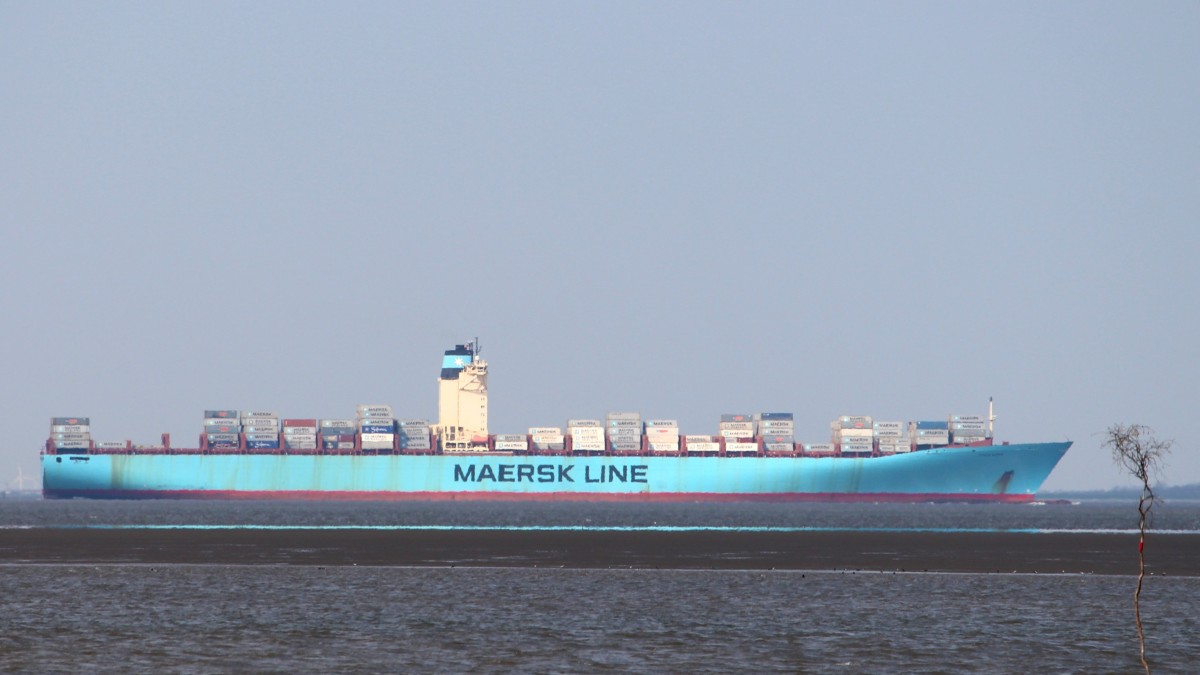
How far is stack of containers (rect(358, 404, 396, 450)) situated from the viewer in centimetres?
15525

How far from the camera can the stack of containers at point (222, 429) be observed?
509 ft

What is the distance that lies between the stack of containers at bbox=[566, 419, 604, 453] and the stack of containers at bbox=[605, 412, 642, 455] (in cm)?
119

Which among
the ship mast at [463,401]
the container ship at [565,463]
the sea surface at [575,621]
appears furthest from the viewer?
the ship mast at [463,401]

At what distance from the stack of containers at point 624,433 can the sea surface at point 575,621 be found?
105 meters

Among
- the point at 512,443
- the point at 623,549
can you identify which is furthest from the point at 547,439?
the point at 623,549

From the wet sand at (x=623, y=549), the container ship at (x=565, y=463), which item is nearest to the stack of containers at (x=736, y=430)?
the container ship at (x=565, y=463)

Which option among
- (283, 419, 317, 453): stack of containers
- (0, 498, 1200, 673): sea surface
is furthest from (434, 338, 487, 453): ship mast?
(0, 498, 1200, 673): sea surface

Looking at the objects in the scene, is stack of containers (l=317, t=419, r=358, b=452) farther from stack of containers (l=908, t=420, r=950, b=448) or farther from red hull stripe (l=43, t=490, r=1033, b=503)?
stack of containers (l=908, t=420, r=950, b=448)

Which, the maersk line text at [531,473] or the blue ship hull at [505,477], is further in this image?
the maersk line text at [531,473]

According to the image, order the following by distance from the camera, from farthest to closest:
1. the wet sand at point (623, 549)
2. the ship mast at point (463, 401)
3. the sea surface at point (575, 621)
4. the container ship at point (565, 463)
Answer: the ship mast at point (463, 401) → the container ship at point (565, 463) → the wet sand at point (623, 549) → the sea surface at point (575, 621)

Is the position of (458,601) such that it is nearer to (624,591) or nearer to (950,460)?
(624,591)

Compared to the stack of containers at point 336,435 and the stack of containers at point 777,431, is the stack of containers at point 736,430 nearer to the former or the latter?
the stack of containers at point 777,431

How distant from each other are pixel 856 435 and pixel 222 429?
2415 inches

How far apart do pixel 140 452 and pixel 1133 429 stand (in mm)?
137842
